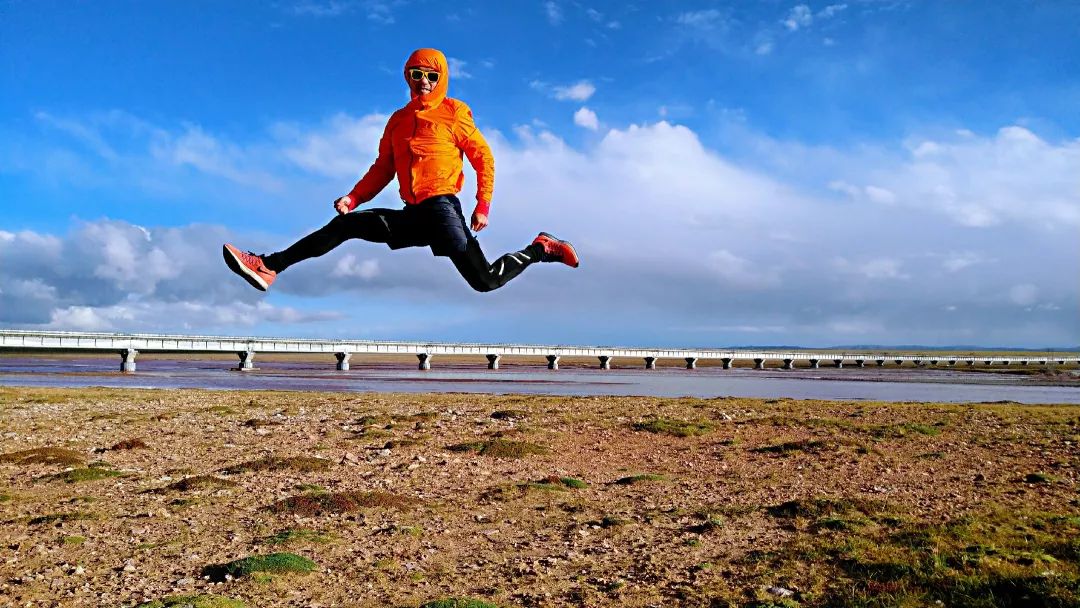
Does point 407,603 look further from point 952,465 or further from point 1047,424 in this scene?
point 1047,424

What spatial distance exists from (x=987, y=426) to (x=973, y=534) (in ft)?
63.7

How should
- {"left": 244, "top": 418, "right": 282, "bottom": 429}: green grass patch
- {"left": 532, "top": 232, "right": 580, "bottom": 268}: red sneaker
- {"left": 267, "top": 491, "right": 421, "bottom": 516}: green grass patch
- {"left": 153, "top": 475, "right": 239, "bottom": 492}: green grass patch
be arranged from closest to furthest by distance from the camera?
{"left": 532, "top": 232, "right": 580, "bottom": 268}: red sneaker → {"left": 267, "top": 491, "right": 421, "bottom": 516}: green grass patch → {"left": 153, "top": 475, "right": 239, "bottom": 492}: green grass patch → {"left": 244, "top": 418, "right": 282, "bottom": 429}: green grass patch

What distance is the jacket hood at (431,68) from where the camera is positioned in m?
7.67

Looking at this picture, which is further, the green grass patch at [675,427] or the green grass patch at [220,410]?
the green grass patch at [220,410]

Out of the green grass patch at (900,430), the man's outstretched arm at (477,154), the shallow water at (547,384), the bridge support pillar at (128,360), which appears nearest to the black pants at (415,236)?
the man's outstretched arm at (477,154)

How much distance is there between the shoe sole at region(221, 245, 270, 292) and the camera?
6.93 meters

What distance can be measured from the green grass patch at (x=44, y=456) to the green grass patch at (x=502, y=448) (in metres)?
11.1

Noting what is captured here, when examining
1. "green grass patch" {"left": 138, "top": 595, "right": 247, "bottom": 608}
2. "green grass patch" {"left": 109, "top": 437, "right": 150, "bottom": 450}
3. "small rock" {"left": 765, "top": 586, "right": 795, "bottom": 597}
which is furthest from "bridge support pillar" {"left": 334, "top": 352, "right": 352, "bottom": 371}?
"small rock" {"left": 765, "top": 586, "right": 795, "bottom": 597}

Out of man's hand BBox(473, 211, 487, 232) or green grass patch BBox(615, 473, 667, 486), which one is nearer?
man's hand BBox(473, 211, 487, 232)

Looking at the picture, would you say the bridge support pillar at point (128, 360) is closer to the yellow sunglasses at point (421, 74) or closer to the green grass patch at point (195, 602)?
the green grass patch at point (195, 602)

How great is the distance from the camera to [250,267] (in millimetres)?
7043

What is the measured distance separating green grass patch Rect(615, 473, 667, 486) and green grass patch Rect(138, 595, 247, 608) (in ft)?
36.5

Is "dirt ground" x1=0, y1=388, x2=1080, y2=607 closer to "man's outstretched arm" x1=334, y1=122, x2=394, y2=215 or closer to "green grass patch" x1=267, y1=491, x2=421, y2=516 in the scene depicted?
"green grass patch" x1=267, y1=491, x2=421, y2=516

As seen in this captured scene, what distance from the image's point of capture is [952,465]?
21547 millimetres
